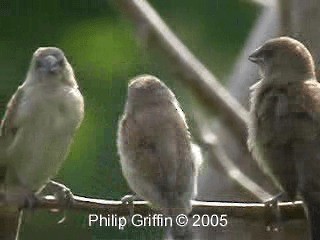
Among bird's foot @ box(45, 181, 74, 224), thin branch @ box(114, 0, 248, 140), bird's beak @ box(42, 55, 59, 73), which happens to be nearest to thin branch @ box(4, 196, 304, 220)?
bird's foot @ box(45, 181, 74, 224)

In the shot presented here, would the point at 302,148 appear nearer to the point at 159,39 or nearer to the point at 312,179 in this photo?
the point at 312,179

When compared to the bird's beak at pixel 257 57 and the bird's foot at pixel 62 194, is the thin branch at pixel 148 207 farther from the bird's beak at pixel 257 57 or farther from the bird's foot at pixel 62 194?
the bird's beak at pixel 257 57

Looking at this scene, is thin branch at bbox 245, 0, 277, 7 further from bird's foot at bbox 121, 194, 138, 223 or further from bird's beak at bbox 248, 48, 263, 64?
bird's foot at bbox 121, 194, 138, 223

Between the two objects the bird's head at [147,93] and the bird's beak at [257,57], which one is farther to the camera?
the bird's beak at [257,57]

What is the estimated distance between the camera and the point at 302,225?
2.65 m

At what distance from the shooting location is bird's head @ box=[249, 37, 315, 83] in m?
2.58

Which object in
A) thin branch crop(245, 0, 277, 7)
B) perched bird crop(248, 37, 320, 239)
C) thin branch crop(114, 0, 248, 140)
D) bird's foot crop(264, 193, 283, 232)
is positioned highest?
thin branch crop(245, 0, 277, 7)

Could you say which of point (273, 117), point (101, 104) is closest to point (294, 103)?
point (273, 117)

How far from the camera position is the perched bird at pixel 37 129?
2535 mm

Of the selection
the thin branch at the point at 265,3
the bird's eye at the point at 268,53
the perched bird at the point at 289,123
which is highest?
the thin branch at the point at 265,3

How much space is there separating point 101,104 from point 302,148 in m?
0.42

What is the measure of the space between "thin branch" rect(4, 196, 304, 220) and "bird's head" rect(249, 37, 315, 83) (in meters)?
0.23

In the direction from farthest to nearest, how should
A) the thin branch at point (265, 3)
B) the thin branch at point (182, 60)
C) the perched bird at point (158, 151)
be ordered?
the thin branch at point (265, 3)
the thin branch at point (182, 60)
the perched bird at point (158, 151)

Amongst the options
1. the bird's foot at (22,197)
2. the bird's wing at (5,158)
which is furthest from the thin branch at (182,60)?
the bird's foot at (22,197)
